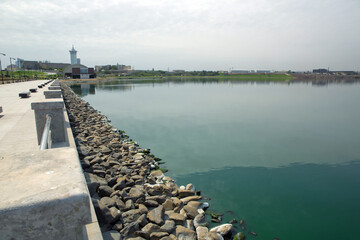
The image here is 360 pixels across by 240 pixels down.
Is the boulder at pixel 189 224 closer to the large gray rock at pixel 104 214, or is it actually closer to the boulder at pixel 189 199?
the boulder at pixel 189 199

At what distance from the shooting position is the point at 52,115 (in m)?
5.79

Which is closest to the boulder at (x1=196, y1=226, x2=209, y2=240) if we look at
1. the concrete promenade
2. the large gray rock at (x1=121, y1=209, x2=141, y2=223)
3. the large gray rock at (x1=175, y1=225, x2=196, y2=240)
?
the large gray rock at (x1=175, y1=225, x2=196, y2=240)

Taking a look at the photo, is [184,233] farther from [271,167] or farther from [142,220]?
[271,167]

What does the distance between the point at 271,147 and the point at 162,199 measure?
9207 mm

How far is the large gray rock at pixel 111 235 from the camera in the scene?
4.52m

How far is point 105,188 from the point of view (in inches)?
246

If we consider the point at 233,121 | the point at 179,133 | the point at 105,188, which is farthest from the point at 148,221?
the point at 233,121

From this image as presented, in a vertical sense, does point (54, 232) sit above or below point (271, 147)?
above

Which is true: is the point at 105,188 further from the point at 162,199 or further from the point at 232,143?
the point at 232,143

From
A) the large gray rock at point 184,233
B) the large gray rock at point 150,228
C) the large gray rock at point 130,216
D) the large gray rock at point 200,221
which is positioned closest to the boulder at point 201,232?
the large gray rock at point 184,233

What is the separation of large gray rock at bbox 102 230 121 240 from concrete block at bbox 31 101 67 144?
286 cm

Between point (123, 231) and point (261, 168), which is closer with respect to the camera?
point (123, 231)

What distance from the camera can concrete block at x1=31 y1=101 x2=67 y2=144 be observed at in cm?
564

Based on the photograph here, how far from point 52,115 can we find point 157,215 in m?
3.60
